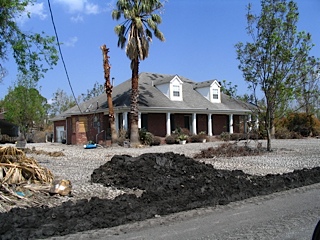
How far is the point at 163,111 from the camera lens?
101 ft

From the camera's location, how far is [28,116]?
51.1 m

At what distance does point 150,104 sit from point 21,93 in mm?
26557

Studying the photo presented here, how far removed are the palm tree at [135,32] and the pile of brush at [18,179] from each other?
17.1 meters

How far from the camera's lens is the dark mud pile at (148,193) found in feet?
19.5

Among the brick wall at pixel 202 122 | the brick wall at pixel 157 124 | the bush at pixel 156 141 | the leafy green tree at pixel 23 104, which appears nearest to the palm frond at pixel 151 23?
the brick wall at pixel 157 124

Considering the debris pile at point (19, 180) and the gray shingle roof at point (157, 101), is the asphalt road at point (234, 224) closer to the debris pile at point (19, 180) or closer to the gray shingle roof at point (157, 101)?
the debris pile at point (19, 180)

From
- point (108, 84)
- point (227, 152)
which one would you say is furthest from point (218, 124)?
point (227, 152)

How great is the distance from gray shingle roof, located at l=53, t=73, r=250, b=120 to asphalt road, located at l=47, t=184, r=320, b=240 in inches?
874

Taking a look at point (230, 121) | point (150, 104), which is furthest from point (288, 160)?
point (230, 121)

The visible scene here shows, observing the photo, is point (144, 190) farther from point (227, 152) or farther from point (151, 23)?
point (151, 23)

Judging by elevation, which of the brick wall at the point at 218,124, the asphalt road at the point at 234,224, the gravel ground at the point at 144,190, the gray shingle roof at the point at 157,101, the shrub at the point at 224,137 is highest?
the gray shingle roof at the point at 157,101

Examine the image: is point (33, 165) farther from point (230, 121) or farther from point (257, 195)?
point (230, 121)

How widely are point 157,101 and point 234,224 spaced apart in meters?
25.4

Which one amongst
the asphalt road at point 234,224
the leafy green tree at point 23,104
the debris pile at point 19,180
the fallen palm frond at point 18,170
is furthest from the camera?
the leafy green tree at point 23,104
